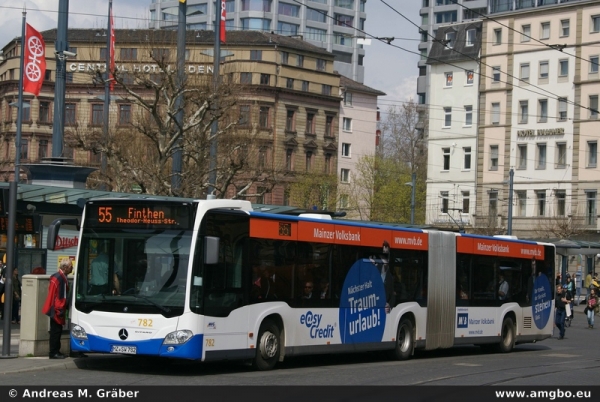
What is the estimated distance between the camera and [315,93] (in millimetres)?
96125

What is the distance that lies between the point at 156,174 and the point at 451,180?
58.5m

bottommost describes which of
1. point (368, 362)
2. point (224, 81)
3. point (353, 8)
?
point (368, 362)

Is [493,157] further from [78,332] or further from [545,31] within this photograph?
[78,332]

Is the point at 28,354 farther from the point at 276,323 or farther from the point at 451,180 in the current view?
the point at 451,180

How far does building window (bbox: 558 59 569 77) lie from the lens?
81.6 m

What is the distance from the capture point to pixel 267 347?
18.6m

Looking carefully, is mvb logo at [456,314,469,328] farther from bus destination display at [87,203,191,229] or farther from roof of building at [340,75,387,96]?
roof of building at [340,75,387,96]

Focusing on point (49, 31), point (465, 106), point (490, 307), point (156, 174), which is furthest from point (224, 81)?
point (49, 31)

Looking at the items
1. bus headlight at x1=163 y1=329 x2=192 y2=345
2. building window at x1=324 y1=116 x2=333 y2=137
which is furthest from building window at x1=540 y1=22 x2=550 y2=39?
bus headlight at x1=163 y1=329 x2=192 y2=345

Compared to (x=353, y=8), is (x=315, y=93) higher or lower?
lower

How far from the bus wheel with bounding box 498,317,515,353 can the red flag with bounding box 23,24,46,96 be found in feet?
51.9

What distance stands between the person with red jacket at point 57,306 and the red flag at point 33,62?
55.1 feet
